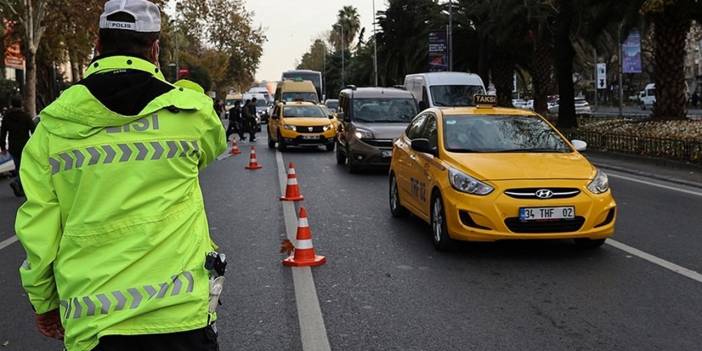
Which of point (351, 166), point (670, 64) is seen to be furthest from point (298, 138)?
point (670, 64)

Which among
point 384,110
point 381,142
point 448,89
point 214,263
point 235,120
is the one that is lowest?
point 381,142

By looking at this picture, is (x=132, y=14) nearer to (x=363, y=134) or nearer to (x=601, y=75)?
(x=363, y=134)

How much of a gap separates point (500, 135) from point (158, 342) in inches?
264

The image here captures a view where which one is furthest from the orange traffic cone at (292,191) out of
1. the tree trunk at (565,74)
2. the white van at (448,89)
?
the tree trunk at (565,74)

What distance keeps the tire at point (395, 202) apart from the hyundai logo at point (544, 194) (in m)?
2.93

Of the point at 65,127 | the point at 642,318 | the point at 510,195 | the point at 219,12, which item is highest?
the point at 219,12

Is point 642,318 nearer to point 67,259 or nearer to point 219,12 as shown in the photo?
point 67,259

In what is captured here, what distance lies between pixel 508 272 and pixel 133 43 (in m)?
5.00

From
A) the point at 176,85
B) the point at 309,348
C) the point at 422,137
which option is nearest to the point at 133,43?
the point at 176,85

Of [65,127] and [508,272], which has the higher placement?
[65,127]

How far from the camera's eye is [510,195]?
7035 mm

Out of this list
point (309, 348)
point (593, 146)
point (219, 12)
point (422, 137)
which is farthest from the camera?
point (219, 12)

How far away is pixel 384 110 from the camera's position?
689 inches

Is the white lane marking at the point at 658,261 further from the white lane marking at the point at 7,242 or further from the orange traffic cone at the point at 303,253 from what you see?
the white lane marking at the point at 7,242
